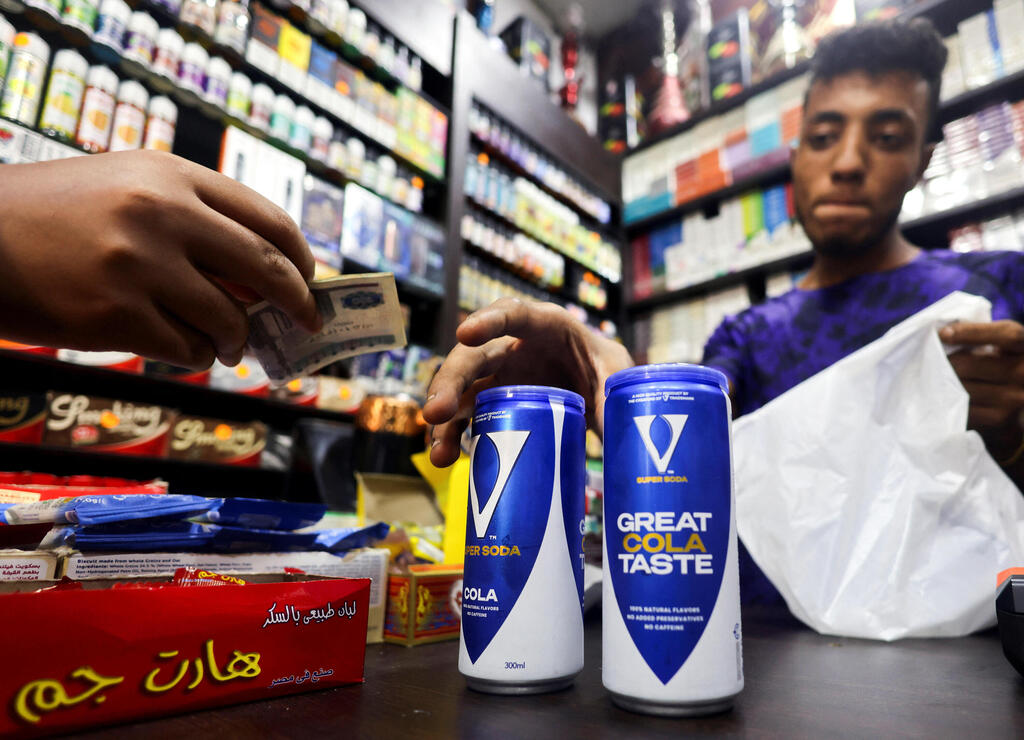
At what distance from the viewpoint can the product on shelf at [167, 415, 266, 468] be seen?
174cm

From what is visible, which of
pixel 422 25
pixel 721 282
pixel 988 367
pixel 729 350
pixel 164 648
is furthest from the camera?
pixel 721 282

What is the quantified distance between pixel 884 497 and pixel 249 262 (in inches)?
30.1

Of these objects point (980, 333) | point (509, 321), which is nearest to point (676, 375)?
point (509, 321)

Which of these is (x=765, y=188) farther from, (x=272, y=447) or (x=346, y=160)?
(x=272, y=447)

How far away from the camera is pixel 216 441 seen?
181 cm

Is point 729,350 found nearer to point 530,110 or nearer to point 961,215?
point 961,215

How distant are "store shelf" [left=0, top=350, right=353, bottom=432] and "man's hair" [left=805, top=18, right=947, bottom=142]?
73.0 inches

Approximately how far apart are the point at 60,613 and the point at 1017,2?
3.22 metres

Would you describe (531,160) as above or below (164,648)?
above

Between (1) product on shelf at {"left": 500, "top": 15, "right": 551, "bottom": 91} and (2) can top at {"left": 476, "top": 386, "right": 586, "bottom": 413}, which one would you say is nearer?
(2) can top at {"left": 476, "top": 386, "right": 586, "bottom": 413}

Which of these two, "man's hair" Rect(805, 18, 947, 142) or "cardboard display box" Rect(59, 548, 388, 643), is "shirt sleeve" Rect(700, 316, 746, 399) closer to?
"man's hair" Rect(805, 18, 947, 142)

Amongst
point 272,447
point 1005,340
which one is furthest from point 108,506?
point 272,447

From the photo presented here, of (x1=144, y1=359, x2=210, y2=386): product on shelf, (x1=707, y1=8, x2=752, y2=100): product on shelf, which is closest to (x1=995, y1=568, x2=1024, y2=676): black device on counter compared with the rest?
(x1=144, y1=359, x2=210, y2=386): product on shelf

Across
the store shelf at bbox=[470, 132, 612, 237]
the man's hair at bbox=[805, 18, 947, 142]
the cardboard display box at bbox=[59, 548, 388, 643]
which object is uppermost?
the store shelf at bbox=[470, 132, 612, 237]
